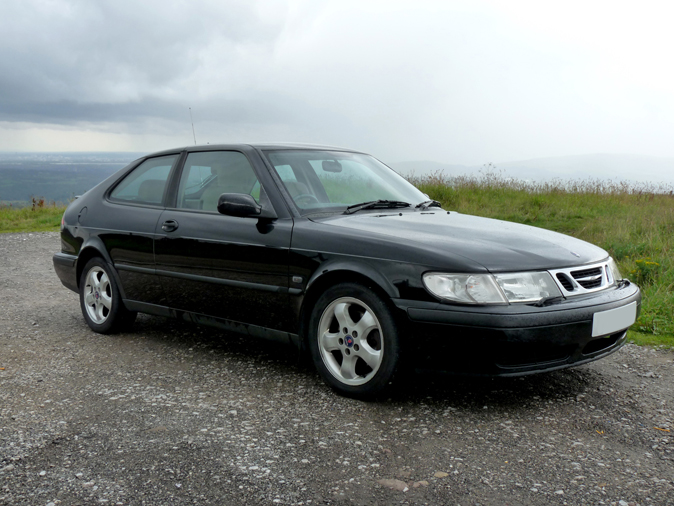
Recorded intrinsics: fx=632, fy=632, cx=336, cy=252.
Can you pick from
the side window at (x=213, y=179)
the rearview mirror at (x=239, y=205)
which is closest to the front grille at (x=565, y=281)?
the rearview mirror at (x=239, y=205)

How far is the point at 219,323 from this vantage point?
4488mm

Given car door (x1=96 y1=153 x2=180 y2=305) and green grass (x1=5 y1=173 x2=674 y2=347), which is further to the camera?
green grass (x1=5 y1=173 x2=674 y2=347)

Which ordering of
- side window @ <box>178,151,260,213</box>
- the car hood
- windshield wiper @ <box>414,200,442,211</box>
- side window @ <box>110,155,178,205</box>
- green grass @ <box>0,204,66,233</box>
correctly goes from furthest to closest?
green grass @ <box>0,204,66,233</box> < side window @ <box>110,155,178,205</box> < windshield wiper @ <box>414,200,442,211</box> < side window @ <box>178,151,260,213</box> < the car hood

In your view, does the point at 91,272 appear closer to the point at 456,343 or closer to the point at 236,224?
the point at 236,224

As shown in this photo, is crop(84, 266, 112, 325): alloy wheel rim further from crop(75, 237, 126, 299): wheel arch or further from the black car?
crop(75, 237, 126, 299): wheel arch

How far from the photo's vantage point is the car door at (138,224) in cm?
496

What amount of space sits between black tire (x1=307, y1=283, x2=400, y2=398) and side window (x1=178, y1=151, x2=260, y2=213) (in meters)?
1.02

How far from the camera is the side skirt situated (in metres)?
4.09

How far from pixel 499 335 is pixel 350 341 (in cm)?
88

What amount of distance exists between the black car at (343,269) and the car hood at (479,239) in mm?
13

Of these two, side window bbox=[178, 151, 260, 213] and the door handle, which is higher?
side window bbox=[178, 151, 260, 213]

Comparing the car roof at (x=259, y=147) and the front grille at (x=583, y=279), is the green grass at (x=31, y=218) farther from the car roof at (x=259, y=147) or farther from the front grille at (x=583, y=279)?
the front grille at (x=583, y=279)

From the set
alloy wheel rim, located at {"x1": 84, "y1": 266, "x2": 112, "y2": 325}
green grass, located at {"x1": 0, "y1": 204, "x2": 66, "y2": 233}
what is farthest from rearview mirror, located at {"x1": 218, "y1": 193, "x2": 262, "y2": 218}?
green grass, located at {"x1": 0, "y1": 204, "x2": 66, "y2": 233}

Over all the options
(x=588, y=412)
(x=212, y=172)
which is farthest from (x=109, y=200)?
(x=588, y=412)
